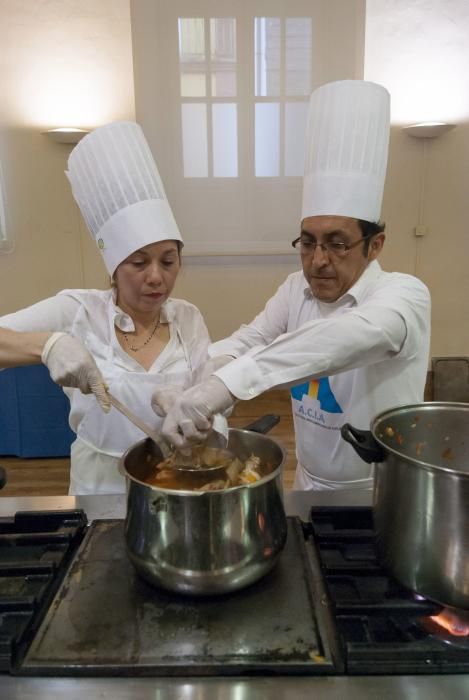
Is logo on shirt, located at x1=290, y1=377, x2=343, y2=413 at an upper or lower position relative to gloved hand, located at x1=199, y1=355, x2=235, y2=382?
lower

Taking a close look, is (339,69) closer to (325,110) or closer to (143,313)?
(325,110)

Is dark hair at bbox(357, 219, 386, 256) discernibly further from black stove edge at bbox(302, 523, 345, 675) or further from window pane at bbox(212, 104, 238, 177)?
window pane at bbox(212, 104, 238, 177)

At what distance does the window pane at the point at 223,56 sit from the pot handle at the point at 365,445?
10.3 ft

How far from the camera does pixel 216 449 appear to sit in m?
1.04

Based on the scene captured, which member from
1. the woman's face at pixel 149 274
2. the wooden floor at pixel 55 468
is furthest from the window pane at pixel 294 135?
the woman's face at pixel 149 274

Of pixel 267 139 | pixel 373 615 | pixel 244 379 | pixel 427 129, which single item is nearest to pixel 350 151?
pixel 244 379

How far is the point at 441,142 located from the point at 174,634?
3613 mm

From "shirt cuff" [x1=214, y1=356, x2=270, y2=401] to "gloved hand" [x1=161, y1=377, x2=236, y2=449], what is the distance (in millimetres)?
38

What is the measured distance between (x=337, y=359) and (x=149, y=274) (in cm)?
52

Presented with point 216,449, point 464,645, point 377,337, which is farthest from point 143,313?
point 464,645

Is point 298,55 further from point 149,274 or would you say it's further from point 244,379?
point 244,379

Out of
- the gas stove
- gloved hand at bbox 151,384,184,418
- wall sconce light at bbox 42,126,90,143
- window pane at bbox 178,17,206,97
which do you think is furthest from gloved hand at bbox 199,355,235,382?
window pane at bbox 178,17,206,97

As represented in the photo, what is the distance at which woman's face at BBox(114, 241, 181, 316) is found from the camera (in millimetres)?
1310

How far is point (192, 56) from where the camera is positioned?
3.39 metres
